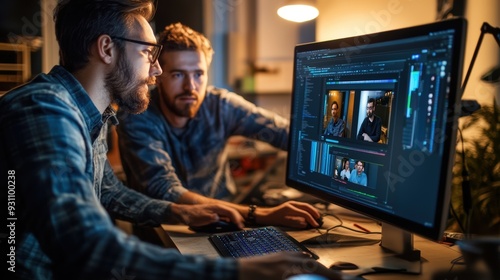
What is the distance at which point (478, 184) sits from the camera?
Answer: 1494 mm

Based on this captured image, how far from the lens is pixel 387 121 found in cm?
101

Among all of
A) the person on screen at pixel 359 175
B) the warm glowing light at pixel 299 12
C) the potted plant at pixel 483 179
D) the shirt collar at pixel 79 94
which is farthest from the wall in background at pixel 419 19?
the shirt collar at pixel 79 94

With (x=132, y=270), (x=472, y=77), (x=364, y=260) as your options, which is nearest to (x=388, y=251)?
(x=364, y=260)

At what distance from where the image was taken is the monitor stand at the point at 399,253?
101 cm

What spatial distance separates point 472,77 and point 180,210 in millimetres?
1428

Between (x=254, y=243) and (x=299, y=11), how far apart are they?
1.05 m

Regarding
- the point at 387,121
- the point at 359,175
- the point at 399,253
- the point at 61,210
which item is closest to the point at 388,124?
the point at 387,121

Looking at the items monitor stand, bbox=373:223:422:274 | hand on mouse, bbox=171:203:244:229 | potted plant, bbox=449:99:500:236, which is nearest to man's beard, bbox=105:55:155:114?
hand on mouse, bbox=171:203:244:229

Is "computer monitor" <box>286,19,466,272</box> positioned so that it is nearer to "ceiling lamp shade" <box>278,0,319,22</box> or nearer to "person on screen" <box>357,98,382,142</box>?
"person on screen" <box>357,98,382,142</box>

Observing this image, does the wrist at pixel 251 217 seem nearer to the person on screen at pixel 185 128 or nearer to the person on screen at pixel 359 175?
the person on screen at pixel 185 128

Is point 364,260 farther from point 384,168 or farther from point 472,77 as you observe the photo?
point 472,77

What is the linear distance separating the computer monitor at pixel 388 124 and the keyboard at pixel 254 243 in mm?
160

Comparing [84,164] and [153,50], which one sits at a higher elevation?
[153,50]

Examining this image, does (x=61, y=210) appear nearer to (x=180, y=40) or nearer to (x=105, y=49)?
(x=105, y=49)
